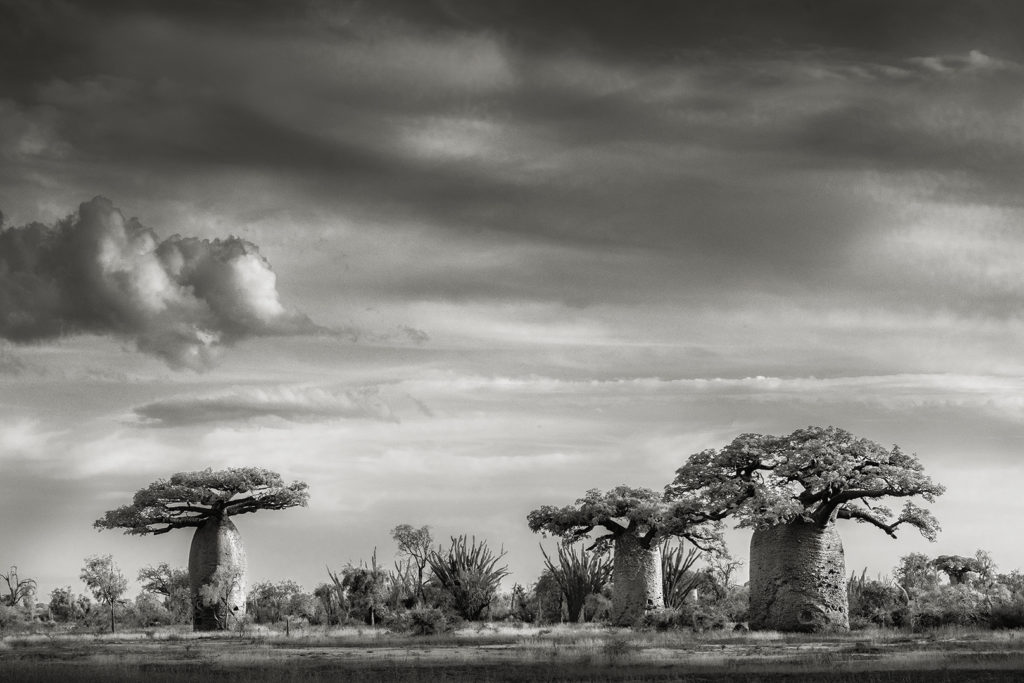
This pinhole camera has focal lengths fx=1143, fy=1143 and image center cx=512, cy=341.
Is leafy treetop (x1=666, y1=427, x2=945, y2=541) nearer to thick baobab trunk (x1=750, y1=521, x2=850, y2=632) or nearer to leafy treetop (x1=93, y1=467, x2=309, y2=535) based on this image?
thick baobab trunk (x1=750, y1=521, x2=850, y2=632)

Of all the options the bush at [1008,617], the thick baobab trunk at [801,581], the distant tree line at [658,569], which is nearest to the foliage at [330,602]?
the distant tree line at [658,569]

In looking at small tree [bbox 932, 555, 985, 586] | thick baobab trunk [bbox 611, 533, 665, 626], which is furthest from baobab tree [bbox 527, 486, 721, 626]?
small tree [bbox 932, 555, 985, 586]

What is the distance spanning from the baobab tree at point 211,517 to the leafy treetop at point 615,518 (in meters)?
10.2

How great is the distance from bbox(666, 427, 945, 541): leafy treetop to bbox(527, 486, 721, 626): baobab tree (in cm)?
493

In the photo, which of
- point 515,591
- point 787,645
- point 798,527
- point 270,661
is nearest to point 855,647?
point 787,645

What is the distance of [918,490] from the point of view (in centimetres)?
3222

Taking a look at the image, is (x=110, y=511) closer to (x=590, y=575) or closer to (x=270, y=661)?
(x=590, y=575)

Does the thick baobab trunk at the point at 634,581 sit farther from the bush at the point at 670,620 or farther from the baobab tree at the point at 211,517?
the baobab tree at the point at 211,517

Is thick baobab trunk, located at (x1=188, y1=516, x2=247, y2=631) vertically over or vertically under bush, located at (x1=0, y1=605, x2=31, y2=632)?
over

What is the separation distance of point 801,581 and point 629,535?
938 centimetres

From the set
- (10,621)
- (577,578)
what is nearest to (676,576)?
(577,578)

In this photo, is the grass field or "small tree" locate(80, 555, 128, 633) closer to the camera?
the grass field

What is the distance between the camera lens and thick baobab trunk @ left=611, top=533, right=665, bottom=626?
38.7m

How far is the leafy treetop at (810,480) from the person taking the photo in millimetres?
31344
